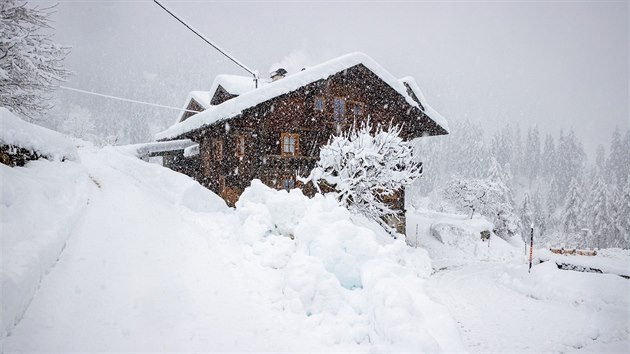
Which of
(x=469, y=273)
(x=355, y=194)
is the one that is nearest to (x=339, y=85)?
(x=355, y=194)

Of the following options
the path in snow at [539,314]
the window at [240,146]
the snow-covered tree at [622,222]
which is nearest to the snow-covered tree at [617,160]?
the snow-covered tree at [622,222]

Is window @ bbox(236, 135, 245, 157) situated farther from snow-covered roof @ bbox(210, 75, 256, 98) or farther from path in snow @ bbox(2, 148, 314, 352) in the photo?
path in snow @ bbox(2, 148, 314, 352)

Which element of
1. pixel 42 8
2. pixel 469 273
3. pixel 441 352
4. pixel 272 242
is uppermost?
pixel 42 8

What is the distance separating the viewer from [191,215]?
8930 mm

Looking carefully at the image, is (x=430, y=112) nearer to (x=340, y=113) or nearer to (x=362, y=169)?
(x=340, y=113)

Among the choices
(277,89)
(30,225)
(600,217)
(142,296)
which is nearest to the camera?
(142,296)

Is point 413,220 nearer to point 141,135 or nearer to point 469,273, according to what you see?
point 469,273

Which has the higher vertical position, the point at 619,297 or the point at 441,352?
the point at 441,352

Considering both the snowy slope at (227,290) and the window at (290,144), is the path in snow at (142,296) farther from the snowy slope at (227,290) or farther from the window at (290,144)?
the window at (290,144)

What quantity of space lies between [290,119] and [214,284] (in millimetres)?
13972

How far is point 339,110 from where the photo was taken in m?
19.5

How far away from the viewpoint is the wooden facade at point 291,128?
700 inches

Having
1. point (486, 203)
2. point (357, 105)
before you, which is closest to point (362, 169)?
point (357, 105)

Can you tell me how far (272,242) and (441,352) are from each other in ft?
13.1
